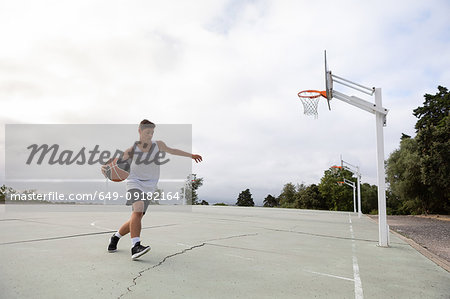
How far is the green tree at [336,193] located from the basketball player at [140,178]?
69.7 metres

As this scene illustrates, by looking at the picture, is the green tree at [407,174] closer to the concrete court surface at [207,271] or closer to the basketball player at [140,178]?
the concrete court surface at [207,271]

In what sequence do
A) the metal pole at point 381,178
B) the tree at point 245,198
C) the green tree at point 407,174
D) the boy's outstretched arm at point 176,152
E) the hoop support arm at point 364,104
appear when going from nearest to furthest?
the boy's outstretched arm at point 176,152, the metal pole at point 381,178, the hoop support arm at point 364,104, the green tree at point 407,174, the tree at point 245,198

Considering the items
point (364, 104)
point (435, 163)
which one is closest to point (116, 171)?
point (364, 104)

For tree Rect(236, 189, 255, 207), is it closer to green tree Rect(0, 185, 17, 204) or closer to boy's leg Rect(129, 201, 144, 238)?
green tree Rect(0, 185, 17, 204)

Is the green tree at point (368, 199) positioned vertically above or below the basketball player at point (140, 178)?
below

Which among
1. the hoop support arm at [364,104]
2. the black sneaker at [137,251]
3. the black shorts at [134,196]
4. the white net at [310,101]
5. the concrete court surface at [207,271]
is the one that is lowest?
the concrete court surface at [207,271]

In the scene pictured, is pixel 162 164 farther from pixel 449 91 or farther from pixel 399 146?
pixel 449 91

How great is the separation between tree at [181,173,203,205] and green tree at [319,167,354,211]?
32.9 m

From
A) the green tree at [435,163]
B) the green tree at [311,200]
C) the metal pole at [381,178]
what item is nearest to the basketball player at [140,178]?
the metal pole at [381,178]

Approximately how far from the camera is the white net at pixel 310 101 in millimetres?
10570

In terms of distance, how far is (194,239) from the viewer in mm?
7719

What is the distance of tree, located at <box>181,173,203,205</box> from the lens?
161 feet

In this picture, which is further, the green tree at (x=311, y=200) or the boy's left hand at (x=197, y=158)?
the green tree at (x=311, y=200)

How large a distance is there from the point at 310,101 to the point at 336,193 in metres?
64.7
